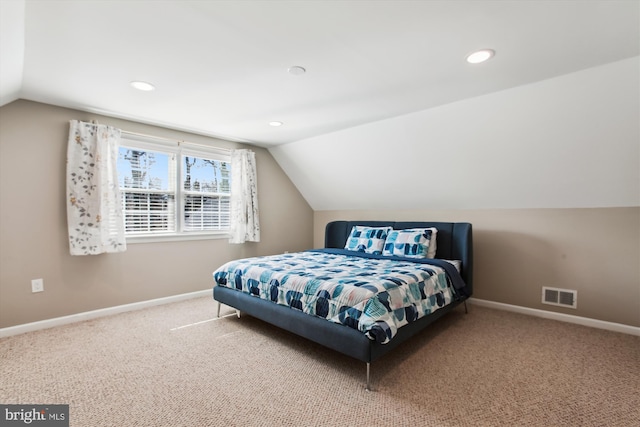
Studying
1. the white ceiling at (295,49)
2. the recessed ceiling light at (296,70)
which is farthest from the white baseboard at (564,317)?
the recessed ceiling light at (296,70)

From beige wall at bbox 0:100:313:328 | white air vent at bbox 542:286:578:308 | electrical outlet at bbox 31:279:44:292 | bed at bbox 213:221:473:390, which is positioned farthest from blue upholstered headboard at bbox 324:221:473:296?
electrical outlet at bbox 31:279:44:292

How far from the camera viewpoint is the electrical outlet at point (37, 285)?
2826 mm

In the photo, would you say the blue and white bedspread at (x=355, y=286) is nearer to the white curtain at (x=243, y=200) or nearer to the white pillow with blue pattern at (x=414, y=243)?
the white pillow with blue pattern at (x=414, y=243)

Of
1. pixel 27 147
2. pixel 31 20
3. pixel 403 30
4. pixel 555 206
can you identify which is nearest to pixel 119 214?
pixel 27 147

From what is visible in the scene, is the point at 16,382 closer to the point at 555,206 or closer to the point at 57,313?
the point at 57,313

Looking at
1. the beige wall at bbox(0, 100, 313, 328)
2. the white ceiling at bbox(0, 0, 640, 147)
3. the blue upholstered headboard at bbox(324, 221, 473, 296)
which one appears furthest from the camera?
the blue upholstered headboard at bbox(324, 221, 473, 296)

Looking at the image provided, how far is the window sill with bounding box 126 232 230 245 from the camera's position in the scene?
3.45 m

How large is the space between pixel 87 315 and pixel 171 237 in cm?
115

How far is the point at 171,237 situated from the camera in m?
3.73

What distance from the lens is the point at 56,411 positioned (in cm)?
169

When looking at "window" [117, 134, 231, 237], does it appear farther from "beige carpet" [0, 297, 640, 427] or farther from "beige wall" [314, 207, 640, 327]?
"beige wall" [314, 207, 640, 327]

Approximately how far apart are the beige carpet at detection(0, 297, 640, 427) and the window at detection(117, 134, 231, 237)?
1.28 m

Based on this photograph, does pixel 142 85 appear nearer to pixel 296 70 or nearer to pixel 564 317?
pixel 296 70

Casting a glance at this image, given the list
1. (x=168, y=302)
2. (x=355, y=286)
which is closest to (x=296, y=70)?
(x=355, y=286)
